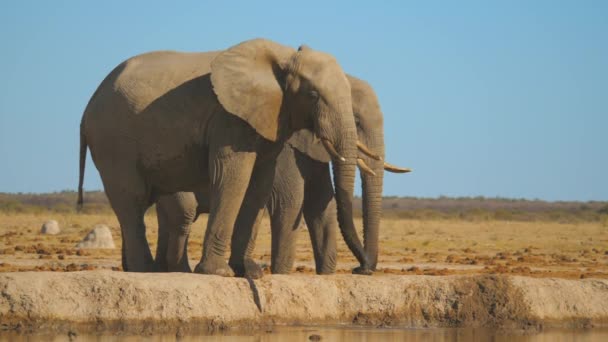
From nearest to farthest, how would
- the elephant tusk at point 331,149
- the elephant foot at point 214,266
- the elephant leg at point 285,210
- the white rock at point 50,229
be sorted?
1. the elephant tusk at point 331,149
2. the elephant foot at point 214,266
3. the elephant leg at point 285,210
4. the white rock at point 50,229

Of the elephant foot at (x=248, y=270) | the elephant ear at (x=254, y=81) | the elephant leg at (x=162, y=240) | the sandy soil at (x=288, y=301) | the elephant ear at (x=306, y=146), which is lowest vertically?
the sandy soil at (x=288, y=301)

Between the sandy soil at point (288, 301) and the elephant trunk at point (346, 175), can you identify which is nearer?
the sandy soil at point (288, 301)

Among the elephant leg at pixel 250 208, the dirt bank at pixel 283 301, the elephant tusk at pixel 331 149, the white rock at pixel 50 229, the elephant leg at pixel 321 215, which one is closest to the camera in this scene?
the dirt bank at pixel 283 301

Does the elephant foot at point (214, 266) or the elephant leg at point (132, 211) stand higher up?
the elephant leg at point (132, 211)

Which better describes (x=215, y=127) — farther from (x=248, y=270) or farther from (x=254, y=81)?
(x=248, y=270)

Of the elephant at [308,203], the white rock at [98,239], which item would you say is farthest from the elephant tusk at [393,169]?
the white rock at [98,239]

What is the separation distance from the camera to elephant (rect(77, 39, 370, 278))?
1388cm

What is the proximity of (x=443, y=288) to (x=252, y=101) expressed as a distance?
2.80m

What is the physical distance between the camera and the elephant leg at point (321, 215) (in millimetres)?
17219

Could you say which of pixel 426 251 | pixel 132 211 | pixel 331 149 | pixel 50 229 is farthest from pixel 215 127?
pixel 50 229

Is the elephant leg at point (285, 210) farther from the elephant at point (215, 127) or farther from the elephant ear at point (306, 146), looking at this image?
the elephant at point (215, 127)

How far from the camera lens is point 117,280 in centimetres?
1320

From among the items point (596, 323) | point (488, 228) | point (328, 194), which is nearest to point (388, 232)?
point (488, 228)

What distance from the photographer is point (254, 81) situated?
46.3ft
